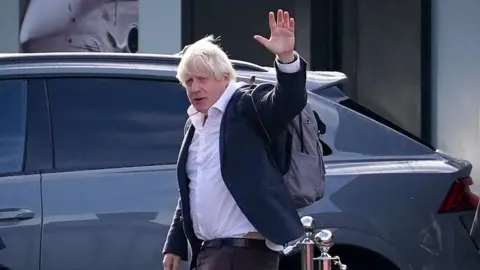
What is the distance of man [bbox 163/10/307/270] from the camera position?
397cm

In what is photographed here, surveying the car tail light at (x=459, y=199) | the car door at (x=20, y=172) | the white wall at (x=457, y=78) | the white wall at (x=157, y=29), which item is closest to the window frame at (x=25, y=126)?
the car door at (x=20, y=172)

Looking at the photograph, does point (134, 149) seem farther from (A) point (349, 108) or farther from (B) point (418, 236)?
(B) point (418, 236)

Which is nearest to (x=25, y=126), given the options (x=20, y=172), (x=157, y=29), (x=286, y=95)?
(x=20, y=172)

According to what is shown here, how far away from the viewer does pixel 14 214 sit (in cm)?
485

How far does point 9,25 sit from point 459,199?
6.38 m

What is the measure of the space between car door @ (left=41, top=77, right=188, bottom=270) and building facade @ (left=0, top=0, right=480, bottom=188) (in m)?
5.04

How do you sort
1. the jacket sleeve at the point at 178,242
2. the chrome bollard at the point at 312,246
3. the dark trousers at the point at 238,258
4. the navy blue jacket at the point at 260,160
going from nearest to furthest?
1. the navy blue jacket at the point at 260,160
2. the dark trousers at the point at 238,258
3. the chrome bollard at the point at 312,246
4. the jacket sleeve at the point at 178,242

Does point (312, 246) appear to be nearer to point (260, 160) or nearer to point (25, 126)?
point (260, 160)

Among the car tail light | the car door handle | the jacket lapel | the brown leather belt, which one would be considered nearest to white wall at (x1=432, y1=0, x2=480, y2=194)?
the car tail light

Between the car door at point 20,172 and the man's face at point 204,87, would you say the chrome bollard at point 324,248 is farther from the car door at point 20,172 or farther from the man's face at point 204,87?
the car door at point 20,172

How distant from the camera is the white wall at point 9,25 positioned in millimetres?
10477

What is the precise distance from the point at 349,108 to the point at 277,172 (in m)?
1.40

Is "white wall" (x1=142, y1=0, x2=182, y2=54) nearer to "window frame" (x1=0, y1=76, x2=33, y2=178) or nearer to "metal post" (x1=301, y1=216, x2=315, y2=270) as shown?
"window frame" (x1=0, y1=76, x2=33, y2=178)

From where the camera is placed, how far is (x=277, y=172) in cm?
405
